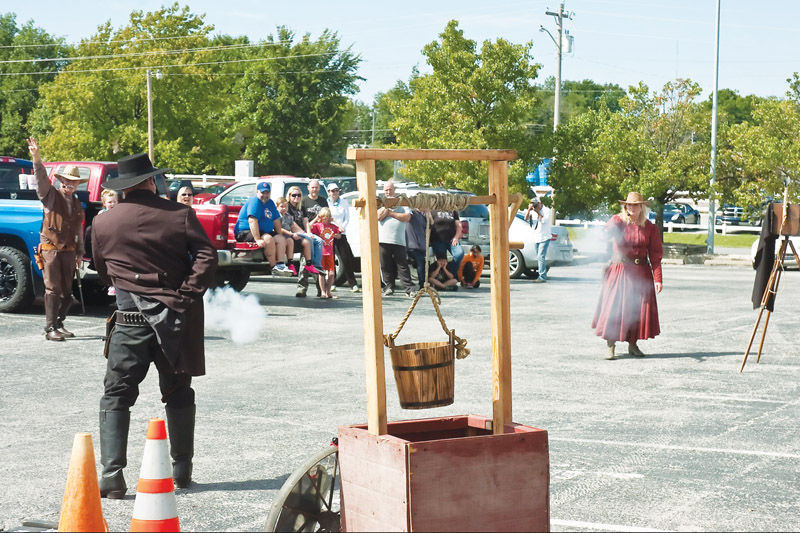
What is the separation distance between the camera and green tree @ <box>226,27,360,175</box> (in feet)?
243

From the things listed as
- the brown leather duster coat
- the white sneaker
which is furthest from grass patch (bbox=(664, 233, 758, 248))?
the brown leather duster coat

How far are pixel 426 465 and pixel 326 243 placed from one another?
45.8ft

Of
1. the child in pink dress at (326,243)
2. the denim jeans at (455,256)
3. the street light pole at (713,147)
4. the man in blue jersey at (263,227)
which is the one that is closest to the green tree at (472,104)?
the street light pole at (713,147)

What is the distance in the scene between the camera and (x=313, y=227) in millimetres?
18250

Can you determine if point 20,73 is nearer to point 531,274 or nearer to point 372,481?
point 531,274

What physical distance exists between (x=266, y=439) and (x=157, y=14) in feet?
170

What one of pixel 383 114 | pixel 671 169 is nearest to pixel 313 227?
pixel 671 169

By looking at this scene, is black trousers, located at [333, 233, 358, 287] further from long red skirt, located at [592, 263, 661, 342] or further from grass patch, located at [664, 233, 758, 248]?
grass patch, located at [664, 233, 758, 248]

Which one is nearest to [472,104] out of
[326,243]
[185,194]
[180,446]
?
[326,243]

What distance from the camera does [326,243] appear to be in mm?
18031

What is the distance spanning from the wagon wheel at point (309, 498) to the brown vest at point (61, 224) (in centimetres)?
823

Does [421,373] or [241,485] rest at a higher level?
[421,373]

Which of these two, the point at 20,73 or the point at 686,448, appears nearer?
the point at 686,448

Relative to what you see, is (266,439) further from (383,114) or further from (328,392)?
(383,114)
